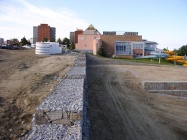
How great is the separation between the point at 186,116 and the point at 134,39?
41.5 metres

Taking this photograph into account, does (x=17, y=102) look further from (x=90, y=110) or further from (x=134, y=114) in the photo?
(x=134, y=114)

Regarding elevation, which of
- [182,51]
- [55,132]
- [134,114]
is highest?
[182,51]

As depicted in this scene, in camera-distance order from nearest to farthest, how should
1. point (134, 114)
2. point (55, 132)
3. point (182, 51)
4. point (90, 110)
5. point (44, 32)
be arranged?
point (55, 132)
point (90, 110)
point (134, 114)
point (182, 51)
point (44, 32)

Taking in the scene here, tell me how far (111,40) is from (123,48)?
2.93 m

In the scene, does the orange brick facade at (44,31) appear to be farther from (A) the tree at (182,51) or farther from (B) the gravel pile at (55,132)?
(B) the gravel pile at (55,132)

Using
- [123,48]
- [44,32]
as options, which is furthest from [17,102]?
[44,32]

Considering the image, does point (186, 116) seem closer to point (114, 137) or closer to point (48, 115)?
point (114, 137)

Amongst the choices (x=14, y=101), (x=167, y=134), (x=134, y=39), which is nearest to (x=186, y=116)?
(x=167, y=134)

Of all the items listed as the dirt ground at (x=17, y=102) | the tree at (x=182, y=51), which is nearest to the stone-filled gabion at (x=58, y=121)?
the dirt ground at (x=17, y=102)

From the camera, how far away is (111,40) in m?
55.1

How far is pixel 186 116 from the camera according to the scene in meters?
14.1

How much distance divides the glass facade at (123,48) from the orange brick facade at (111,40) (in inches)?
33.1

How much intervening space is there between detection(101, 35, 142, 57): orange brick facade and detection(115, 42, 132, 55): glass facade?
840 mm

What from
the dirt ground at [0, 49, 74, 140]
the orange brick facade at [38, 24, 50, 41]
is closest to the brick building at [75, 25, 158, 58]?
the dirt ground at [0, 49, 74, 140]
